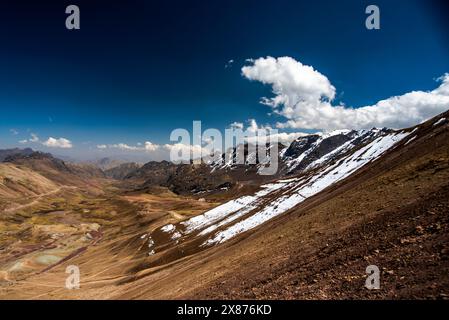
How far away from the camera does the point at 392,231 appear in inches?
907

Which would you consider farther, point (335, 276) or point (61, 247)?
point (61, 247)

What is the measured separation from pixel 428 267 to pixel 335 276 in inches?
225

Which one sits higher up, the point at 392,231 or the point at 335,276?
the point at 392,231

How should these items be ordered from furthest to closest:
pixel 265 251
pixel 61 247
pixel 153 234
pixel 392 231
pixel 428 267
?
pixel 61 247 → pixel 153 234 → pixel 265 251 → pixel 392 231 → pixel 428 267

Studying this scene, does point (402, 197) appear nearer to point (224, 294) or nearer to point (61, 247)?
point (224, 294)
